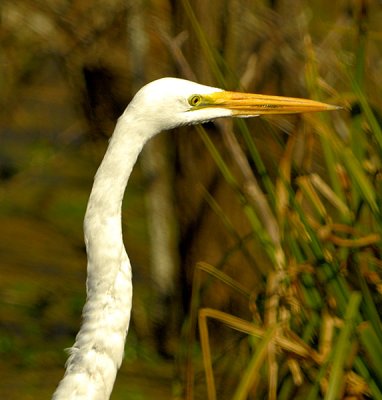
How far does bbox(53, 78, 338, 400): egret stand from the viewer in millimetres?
2250

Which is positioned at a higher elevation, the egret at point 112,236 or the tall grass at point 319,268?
the egret at point 112,236

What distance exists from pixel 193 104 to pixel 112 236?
0.37 metres

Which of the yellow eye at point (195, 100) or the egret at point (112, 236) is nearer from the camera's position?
the egret at point (112, 236)

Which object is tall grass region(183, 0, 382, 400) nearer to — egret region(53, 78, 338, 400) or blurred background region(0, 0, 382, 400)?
egret region(53, 78, 338, 400)

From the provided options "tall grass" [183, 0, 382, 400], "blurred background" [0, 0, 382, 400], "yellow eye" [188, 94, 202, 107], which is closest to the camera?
"yellow eye" [188, 94, 202, 107]

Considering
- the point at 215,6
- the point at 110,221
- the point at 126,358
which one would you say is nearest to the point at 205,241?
the point at 126,358

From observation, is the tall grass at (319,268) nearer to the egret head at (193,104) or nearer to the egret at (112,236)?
the egret head at (193,104)

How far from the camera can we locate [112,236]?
2270 mm

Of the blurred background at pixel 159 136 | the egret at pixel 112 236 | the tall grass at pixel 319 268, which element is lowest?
the blurred background at pixel 159 136

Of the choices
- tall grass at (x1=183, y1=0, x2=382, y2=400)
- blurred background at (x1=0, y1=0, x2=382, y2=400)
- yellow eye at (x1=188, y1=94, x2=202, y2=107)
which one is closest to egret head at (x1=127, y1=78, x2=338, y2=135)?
yellow eye at (x1=188, y1=94, x2=202, y2=107)

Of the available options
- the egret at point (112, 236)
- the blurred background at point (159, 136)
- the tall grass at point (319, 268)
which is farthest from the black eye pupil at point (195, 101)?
the blurred background at point (159, 136)

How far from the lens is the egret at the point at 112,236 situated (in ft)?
7.38

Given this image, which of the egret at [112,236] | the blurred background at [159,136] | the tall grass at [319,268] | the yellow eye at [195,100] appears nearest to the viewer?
the egret at [112,236]

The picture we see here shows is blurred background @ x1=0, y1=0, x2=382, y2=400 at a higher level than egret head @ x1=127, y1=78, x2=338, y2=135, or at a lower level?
lower
